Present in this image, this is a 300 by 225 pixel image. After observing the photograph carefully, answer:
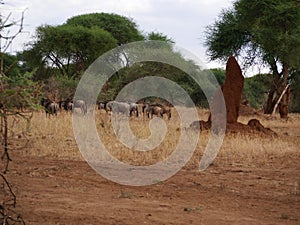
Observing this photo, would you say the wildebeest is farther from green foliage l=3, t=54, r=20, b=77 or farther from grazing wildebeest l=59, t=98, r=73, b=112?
green foliage l=3, t=54, r=20, b=77

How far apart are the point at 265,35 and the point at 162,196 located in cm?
1689

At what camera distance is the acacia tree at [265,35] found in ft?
75.6

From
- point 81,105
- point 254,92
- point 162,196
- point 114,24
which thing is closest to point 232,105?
point 81,105

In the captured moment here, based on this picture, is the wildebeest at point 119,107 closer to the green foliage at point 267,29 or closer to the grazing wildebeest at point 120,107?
the grazing wildebeest at point 120,107

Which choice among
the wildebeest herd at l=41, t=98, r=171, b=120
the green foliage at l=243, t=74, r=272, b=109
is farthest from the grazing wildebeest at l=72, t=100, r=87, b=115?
the green foliage at l=243, t=74, r=272, b=109

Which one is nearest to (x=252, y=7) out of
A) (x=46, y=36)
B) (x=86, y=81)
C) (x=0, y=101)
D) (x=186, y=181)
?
(x=86, y=81)

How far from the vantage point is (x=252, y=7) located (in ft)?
80.2

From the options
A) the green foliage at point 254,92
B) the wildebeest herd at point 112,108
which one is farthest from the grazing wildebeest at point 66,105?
the green foliage at point 254,92

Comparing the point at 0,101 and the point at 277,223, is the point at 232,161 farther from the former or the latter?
the point at 0,101

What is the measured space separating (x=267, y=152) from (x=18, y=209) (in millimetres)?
6546

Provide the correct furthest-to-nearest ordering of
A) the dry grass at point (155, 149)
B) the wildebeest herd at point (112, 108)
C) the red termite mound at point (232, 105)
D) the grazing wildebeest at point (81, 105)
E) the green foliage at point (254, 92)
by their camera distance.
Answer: the green foliage at point (254, 92) < the grazing wildebeest at point (81, 105) < the wildebeest herd at point (112, 108) < the red termite mound at point (232, 105) < the dry grass at point (155, 149)

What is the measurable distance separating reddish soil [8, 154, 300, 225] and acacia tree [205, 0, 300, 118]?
12.7 meters

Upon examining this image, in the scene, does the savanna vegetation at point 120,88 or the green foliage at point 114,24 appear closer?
the savanna vegetation at point 120,88

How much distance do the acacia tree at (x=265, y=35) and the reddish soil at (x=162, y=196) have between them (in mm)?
12724
